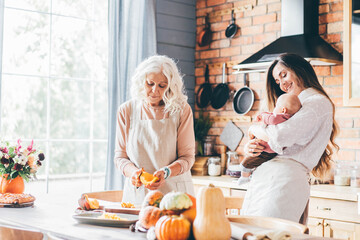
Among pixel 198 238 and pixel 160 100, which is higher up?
pixel 160 100

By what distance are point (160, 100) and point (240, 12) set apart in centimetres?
213

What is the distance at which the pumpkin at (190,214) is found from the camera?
163cm

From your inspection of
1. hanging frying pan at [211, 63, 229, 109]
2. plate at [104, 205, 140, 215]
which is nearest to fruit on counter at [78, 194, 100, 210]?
plate at [104, 205, 140, 215]

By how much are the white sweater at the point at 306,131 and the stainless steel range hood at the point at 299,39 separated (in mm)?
1392

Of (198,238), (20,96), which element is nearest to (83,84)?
(20,96)

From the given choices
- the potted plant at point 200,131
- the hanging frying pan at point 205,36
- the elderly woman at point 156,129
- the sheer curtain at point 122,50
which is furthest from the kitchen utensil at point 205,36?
the elderly woman at point 156,129

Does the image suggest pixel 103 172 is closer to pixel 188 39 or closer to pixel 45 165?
pixel 45 165

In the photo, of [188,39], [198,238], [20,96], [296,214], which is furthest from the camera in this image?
[188,39]

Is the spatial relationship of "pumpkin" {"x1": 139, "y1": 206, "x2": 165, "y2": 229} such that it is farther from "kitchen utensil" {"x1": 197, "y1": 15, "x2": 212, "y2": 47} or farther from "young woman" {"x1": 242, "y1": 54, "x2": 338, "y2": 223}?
"kitchen utensil" {"x1": 197, "y1": 15, "x2": 212, "y2": 47}

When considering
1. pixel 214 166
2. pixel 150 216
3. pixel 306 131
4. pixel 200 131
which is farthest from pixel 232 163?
pixel 150 216

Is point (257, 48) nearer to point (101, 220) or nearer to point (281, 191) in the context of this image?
point (281, 191)

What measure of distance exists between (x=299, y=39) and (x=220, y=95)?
110 cm

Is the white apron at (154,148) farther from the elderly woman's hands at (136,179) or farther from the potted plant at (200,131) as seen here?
the potted plant at (200,131)

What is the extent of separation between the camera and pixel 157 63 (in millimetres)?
2564
